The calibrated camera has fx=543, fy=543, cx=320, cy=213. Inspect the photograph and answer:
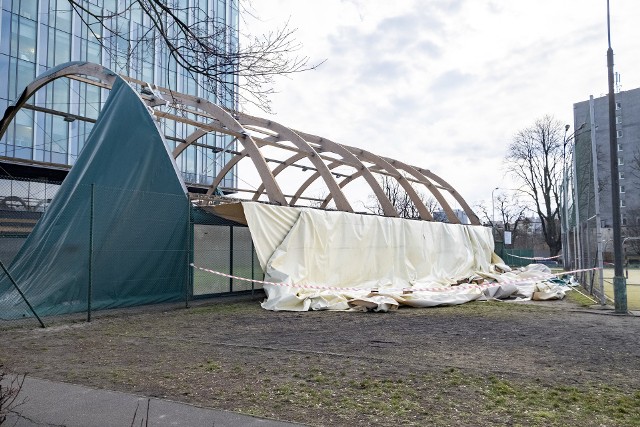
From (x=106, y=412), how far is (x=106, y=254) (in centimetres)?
746

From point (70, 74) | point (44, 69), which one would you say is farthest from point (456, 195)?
point (44, 69)

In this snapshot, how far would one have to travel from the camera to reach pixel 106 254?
37.6 ft

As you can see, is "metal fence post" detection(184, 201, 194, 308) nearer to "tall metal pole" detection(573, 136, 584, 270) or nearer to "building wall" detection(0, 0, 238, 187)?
"tall metal pole" detection(573, 136, 584, 270)

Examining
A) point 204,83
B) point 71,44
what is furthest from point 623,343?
point 71,44

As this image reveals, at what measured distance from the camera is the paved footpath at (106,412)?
427cm

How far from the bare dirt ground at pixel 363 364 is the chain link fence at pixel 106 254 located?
90cm

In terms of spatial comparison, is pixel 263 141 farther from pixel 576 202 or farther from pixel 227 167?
pixel 576 202

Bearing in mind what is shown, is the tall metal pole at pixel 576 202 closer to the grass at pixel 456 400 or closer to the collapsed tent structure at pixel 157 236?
the collapsed tent structure at pixel 157 236

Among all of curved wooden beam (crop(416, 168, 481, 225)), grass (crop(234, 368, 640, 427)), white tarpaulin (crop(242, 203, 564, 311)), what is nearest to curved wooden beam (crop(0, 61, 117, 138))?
white tarpaulin (crop(242, 203, 564, 311))

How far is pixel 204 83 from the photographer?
704 centimetres

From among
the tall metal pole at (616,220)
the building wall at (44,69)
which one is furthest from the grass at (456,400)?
the building wall at (44,69)

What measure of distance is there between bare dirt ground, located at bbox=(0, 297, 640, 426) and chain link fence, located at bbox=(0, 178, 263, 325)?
0.90 meters

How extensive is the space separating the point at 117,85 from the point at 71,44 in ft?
66.1

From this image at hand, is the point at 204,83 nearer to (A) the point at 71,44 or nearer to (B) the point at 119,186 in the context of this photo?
(B) the point at 119,186
